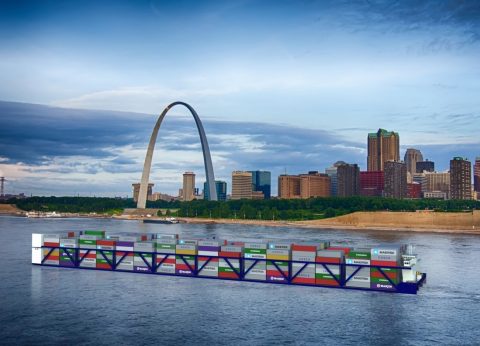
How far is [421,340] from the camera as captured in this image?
36.2 metres

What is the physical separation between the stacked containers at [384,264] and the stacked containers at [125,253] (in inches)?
936

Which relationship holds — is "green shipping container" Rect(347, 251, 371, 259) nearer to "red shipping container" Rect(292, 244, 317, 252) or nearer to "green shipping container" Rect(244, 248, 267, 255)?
"red shipping container" Rect(292, 244, 317, 252)

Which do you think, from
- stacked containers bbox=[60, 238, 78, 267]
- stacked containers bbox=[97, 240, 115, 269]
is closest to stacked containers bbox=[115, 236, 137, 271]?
stacked containers bbox=[97, 240, 115, 269]

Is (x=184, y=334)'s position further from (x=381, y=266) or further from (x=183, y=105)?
(x=183, y=105)

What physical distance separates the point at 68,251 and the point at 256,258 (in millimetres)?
21167

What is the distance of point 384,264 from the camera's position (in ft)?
154

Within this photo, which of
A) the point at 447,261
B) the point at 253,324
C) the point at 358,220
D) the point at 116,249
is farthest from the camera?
the point at 358,220

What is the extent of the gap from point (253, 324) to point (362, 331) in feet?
24.4

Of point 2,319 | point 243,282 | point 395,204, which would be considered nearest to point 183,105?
point 395,204

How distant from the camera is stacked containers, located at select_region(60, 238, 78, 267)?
193ft

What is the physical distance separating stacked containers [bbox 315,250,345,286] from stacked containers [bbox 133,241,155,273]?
16754 mm

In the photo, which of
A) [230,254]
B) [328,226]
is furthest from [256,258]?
[328,226]

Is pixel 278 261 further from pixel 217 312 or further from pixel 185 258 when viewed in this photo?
pixel 217 312

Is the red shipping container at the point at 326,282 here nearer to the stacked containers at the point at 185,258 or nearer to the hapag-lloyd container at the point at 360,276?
the hapag-lloyd container at the point at 360,276
